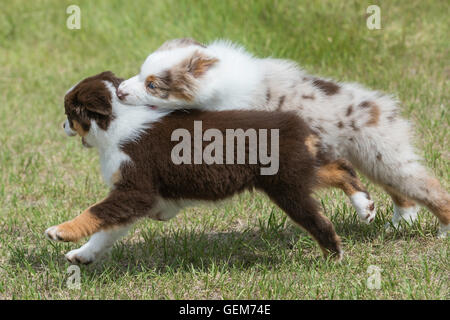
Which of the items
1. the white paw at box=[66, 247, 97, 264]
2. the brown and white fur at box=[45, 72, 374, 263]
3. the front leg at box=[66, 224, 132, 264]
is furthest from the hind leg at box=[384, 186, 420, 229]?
the white paw at box=[66, 247, 97, 264]

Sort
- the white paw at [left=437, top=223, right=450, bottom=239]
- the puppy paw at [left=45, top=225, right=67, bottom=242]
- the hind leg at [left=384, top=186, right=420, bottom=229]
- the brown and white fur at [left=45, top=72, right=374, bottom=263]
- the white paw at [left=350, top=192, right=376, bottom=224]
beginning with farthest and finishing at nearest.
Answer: the hind leg at [left=384, top=186, right=420, bottom=229] → the white paw at [left=437, top=223, right=450, bottom=239] → the white paw at [left=350, top=192, right=376, bottom=224] → the brown and white fur at [left=45, top=72, right=374, bottom=263] → the puppy paw at [left=45, top=225, right=67, bottom=242]

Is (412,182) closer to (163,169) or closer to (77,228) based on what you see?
(163,169)

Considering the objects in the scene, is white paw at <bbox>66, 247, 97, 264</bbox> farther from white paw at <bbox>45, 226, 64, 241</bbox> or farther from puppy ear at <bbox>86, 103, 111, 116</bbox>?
puppy ear at <bbox>86, 103, 111, 116</bbox>

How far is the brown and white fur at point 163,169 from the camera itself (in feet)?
14.2

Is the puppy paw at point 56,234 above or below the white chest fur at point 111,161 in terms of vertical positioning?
below

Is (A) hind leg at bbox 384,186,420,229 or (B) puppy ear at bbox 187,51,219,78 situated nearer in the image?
(B) puppy ear at bbox 187,51,219,78

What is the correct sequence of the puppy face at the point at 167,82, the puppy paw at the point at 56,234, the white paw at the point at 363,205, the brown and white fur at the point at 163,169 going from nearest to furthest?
the puppy paw at the point at 56,234 → the brown and white fur at the point at 163,169 → the puppy face at the point at 167,82 → the white paw at the point at 363,205

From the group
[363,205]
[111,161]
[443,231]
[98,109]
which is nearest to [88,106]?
[98,109]

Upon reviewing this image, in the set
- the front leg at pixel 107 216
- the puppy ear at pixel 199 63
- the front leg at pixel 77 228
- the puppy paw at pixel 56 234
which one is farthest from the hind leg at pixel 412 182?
the puppy paw at pixel 56 234

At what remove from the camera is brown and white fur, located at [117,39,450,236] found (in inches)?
181

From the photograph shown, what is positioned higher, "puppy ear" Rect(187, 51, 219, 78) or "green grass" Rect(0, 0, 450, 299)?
"puppy ear" Rect(187, 51, 219, 78)

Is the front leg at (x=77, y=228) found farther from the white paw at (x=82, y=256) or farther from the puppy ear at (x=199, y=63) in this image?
the puppy ear at (x=199, y=63)
